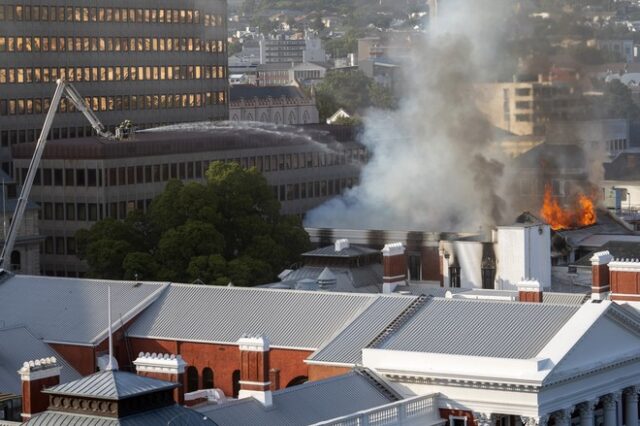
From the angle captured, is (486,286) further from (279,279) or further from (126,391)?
(126,391)

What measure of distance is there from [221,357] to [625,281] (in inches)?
898

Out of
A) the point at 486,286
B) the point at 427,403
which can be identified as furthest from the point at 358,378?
the point at 486,286

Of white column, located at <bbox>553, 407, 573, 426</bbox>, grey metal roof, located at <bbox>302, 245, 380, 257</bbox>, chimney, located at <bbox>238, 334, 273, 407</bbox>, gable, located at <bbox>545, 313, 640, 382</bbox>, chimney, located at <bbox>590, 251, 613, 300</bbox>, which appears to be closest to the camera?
chimney, located at <bbox>238, 334, 273, 407</bbox>

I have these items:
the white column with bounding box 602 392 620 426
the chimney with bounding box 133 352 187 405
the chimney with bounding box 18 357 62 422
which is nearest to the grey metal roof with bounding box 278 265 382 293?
the white column with bounding box 602 392 620 426

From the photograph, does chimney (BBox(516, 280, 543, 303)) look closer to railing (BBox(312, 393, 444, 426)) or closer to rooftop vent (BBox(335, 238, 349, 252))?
railing (BBox(312, 393, 444, 426))

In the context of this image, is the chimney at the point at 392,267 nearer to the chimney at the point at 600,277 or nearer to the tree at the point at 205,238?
the chimney at the point at 600,277

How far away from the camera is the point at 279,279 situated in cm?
16862

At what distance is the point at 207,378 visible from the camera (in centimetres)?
13275

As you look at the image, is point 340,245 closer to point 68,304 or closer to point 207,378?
point 68,304

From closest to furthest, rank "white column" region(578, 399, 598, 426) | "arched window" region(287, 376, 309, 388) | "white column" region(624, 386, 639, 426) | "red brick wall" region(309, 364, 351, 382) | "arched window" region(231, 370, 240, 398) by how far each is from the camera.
A: 1. "white column" region(578, 399, 598, 426)
2. "red brick wall" region(309, 364, 351, 382)
3. "white column" region(624, 386, 639, 426)
4. "arched window" region(287, 376, 309, 388)
5. "arched window" region(231, 370, 240, 398)

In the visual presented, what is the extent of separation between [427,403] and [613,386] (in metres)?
12.2

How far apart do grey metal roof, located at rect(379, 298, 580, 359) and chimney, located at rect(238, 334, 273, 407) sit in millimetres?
11271

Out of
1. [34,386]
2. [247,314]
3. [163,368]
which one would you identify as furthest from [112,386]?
[247,314]

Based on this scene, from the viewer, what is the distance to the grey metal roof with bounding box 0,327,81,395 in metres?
→ 127
